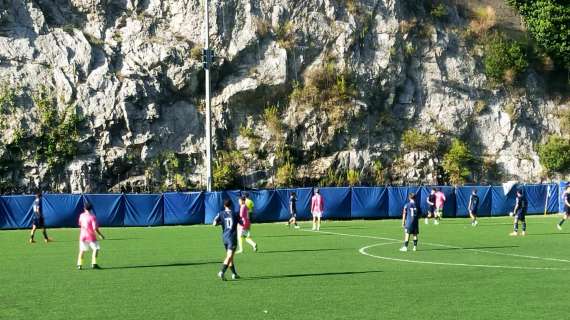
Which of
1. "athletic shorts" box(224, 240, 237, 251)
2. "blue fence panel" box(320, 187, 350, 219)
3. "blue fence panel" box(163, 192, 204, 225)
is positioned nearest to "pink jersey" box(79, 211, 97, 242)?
"athletic shorts" box(224, 240, 237, 251)

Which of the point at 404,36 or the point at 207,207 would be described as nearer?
Result: the point at 207,207

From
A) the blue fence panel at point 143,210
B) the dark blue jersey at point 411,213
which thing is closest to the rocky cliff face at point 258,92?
the blue fence panel at point 143,210

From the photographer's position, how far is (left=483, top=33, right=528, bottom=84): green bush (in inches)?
2648

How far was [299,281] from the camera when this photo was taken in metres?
19.3

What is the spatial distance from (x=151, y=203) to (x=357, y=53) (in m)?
23.5

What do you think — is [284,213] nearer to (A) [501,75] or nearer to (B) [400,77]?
(B) [400,77]

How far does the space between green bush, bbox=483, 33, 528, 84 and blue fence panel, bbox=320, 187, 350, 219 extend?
21037 millimetres

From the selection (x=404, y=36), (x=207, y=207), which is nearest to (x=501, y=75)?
(x=404, y=36)

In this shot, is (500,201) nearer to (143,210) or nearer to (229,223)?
(143,210)

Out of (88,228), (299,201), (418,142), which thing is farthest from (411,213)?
(418,142)

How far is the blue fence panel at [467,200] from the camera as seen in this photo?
184 ft

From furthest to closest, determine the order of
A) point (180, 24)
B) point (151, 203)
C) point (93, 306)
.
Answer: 1. point (180, 24)
2. point (151, 203)
3. point (93, 306)

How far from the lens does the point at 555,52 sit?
66875 mm

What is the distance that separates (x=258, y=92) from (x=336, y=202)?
39.4 feet
